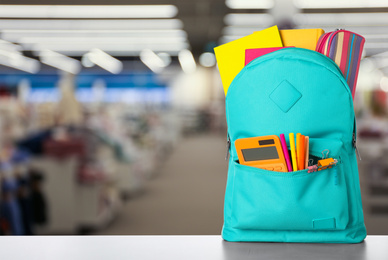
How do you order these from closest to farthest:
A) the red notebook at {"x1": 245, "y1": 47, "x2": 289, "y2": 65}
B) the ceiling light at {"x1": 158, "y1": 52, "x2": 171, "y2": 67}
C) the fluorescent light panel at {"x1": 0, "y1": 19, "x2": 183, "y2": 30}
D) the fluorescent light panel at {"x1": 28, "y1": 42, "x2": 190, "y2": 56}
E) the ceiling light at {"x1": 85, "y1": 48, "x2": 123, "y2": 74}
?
the red notebook at {"x1": 245, "y1": 47, "x2": 289, "y2": 65}
the fluorescent light panel at {"x1": 0, "y1": 19, "x2": 183, "y2": 30}
the fluorescent light panel at {"x1": 28, "y1": 42, "x2": 190, "y2": 56}
the ceiling light at {"x1": 85, "y1": 48, "x2": 123, "y2": 74}
the ceiling light at {"x1": 158, "y1": 52, "x2": 171, "y2": 67}

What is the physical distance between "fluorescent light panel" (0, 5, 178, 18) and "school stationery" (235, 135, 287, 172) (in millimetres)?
5906

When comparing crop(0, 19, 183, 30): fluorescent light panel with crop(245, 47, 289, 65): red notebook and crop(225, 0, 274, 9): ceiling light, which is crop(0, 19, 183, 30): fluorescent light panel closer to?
crop(225, 0, 274, 9): ceiling light

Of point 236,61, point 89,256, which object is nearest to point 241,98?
point 236,61

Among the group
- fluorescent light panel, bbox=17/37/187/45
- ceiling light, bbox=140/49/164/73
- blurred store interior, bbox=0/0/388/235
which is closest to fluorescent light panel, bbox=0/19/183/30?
blurred store interior, bbox=0/0/388/235

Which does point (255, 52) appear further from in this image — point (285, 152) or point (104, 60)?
point (104, 60)

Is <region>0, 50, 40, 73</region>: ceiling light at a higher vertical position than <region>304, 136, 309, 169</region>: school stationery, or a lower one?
higher

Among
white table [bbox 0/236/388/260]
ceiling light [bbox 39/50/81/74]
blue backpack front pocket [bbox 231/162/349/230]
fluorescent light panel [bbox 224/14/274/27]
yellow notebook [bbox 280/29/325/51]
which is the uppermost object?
ceiling light [bbox 39/50/81/74]

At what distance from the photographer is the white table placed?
710 millimetres

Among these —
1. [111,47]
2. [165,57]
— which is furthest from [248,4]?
[165,57]

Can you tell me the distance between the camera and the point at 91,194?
369 cm

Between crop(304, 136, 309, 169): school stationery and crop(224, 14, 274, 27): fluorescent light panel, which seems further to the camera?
crop(224, 14, 274, 27): fluorescent light panel

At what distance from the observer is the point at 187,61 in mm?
14805

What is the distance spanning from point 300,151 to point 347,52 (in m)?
0.21

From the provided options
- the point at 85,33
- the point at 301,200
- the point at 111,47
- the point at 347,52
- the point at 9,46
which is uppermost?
the point at 9,46
